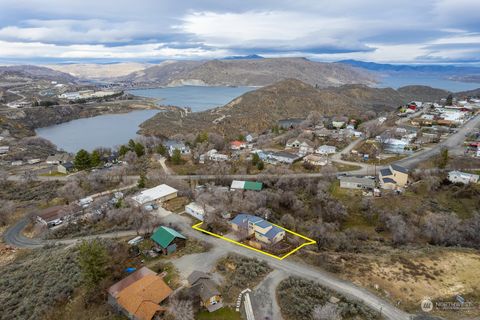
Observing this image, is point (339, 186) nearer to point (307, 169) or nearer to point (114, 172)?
point (307, 169)

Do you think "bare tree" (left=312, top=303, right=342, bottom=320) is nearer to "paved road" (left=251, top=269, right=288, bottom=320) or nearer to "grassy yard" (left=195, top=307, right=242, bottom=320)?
"paved road" (left=251, top=269, right=288, bottom=320)

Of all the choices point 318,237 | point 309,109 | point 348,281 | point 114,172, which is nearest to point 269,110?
point 309,109

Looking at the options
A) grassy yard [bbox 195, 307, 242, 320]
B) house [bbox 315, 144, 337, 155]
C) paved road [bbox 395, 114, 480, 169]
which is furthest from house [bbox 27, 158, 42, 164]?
paved road [bbox 395, 114, 480, 169]

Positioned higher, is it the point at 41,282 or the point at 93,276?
the point at 93,276

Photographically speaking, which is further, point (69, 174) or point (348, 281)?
point (69, 174)

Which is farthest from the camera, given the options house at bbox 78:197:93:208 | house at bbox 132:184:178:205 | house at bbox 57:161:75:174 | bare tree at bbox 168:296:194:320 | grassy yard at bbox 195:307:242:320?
house at bbox 57:161:75:174

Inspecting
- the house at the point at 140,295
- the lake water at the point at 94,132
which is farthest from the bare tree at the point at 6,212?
the lake water at the point at 94,132

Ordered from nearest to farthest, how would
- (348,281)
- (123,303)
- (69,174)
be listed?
(123,303) → (348,281) → (69,174)

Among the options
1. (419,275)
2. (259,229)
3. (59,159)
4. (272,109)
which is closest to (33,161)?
(59,159)

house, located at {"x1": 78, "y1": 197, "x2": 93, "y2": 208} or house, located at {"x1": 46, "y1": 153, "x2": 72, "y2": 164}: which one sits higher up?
house, located at {"x1": 78, "y1": 197, "x2": 93, "y2": 208}
